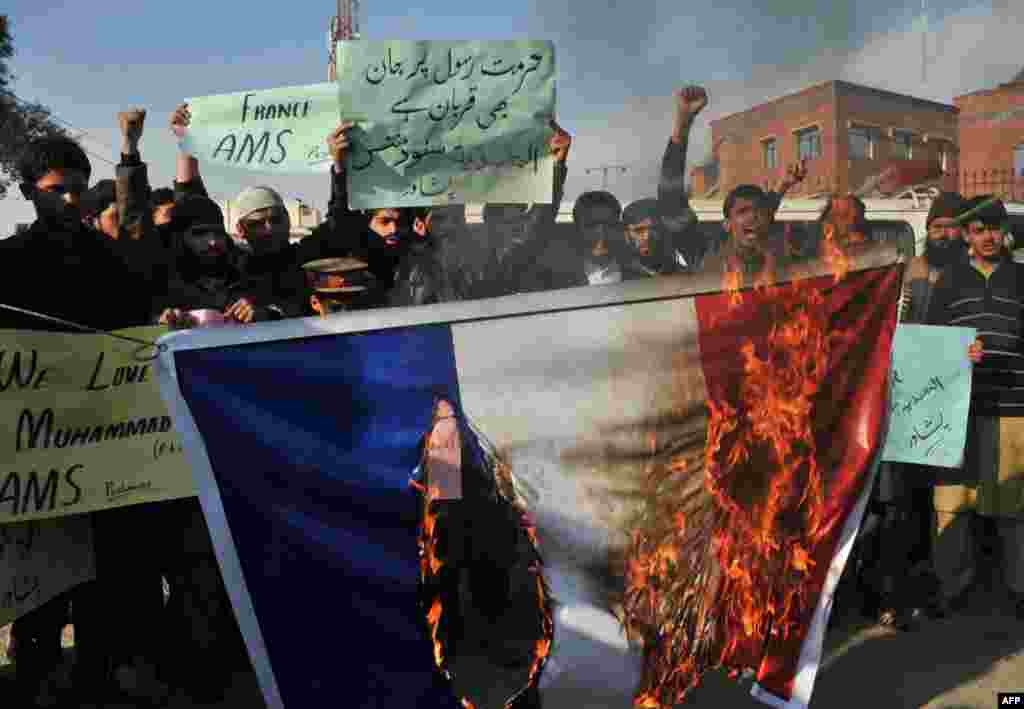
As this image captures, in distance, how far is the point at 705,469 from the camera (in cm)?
278

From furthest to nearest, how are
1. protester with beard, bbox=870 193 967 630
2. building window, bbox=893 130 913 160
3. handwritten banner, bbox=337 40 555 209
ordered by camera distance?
protester with beard, bbox=870 193 967 630
building window, bbox=893 130 913 160
handwritten banner, bbox=337 40 555 209

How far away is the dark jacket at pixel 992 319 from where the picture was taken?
460cm

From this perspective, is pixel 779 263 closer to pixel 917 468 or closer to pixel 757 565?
pixel 757 565

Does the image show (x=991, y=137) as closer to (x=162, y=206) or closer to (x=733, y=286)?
(x=733, y=286)

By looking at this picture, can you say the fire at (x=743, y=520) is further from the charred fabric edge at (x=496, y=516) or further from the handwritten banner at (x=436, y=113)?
the handwritten banner at (x=436, y=113)

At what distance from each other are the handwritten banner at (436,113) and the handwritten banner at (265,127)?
1074 millimetres

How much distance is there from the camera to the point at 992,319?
460 cm

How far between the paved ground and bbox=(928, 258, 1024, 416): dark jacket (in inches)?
44.4

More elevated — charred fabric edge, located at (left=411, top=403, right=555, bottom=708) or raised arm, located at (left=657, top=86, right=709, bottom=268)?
raised arm, located at (left=657, top=86, right=709, bottom=268)

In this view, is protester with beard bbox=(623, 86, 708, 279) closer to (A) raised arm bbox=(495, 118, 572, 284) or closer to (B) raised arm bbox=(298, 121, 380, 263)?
(A) raised arm bbox=(495, 118, 572, 284)

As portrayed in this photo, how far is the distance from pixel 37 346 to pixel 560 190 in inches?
82.8

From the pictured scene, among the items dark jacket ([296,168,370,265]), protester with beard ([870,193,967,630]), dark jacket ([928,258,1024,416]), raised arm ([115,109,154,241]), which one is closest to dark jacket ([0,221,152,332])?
raised arm ([115,109,154,241])

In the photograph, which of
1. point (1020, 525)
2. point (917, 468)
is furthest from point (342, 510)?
point (1020, 525)

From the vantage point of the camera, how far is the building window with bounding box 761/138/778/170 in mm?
3971
